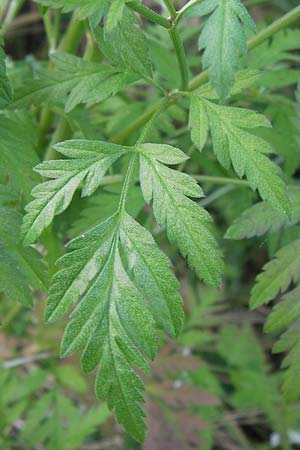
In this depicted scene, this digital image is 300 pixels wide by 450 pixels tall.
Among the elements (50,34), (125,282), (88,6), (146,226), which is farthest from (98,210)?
(50,34)

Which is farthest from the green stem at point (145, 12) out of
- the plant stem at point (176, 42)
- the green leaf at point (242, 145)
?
the green leaf at point (242, 145)

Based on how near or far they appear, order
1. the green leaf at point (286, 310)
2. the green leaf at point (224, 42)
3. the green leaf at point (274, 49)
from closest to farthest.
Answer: the green leaf at point (224, 42) → the green leaf at point (286, 310) → the green leaf at point (274, 49)

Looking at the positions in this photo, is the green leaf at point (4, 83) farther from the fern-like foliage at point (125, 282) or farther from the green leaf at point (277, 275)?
the green leaf at point (277, 275)

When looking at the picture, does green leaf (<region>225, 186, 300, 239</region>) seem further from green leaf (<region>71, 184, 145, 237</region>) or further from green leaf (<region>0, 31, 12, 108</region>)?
green leaf (<region>0, 31, 12, 108</region>)

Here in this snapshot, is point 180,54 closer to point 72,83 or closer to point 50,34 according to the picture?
point 72,83

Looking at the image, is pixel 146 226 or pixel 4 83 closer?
pixel 4 83
